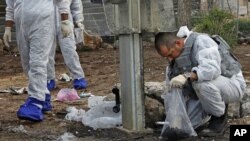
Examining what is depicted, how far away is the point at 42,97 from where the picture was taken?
18.1ft

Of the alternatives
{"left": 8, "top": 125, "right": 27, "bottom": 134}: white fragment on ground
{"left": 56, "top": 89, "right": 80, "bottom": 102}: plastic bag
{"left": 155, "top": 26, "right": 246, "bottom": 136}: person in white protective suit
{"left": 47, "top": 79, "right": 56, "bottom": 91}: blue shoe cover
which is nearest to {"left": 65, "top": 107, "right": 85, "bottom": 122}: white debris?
{"left": 8, "top": 125, "right": 27, "bottom": 134}: white fragment on ground

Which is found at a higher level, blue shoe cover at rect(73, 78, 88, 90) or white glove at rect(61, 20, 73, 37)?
white glove at rect(61, 20, 73, 37)

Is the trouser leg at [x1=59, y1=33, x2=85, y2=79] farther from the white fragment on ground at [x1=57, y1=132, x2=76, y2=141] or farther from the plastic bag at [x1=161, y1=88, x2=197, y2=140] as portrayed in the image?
the plastic bag at [x1=161, y1=88, x2=197, y2=140]

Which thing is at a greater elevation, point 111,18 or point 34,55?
point 111,18

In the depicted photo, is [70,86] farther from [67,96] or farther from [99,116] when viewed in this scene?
[99,116]

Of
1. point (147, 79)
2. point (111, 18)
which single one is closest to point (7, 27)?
point (111, 18)

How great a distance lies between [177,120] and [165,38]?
2.15 ft

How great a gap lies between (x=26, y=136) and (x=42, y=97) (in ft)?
1.64

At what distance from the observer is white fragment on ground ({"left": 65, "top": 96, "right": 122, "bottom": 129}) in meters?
5.34

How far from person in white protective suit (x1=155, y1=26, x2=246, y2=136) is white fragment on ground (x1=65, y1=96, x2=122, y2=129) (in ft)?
2.35

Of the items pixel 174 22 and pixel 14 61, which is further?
pixel 14 61

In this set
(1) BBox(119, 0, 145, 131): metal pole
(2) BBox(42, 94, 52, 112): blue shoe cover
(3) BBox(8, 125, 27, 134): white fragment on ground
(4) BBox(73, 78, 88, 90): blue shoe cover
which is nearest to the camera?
(1) BBox(119, 0, 145, 131): metal pole

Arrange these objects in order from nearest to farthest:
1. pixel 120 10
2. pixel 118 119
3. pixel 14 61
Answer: pixel 120 10
pixel 118 119
pixel 14 61

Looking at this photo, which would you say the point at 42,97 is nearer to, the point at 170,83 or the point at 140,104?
the point at 140,104
